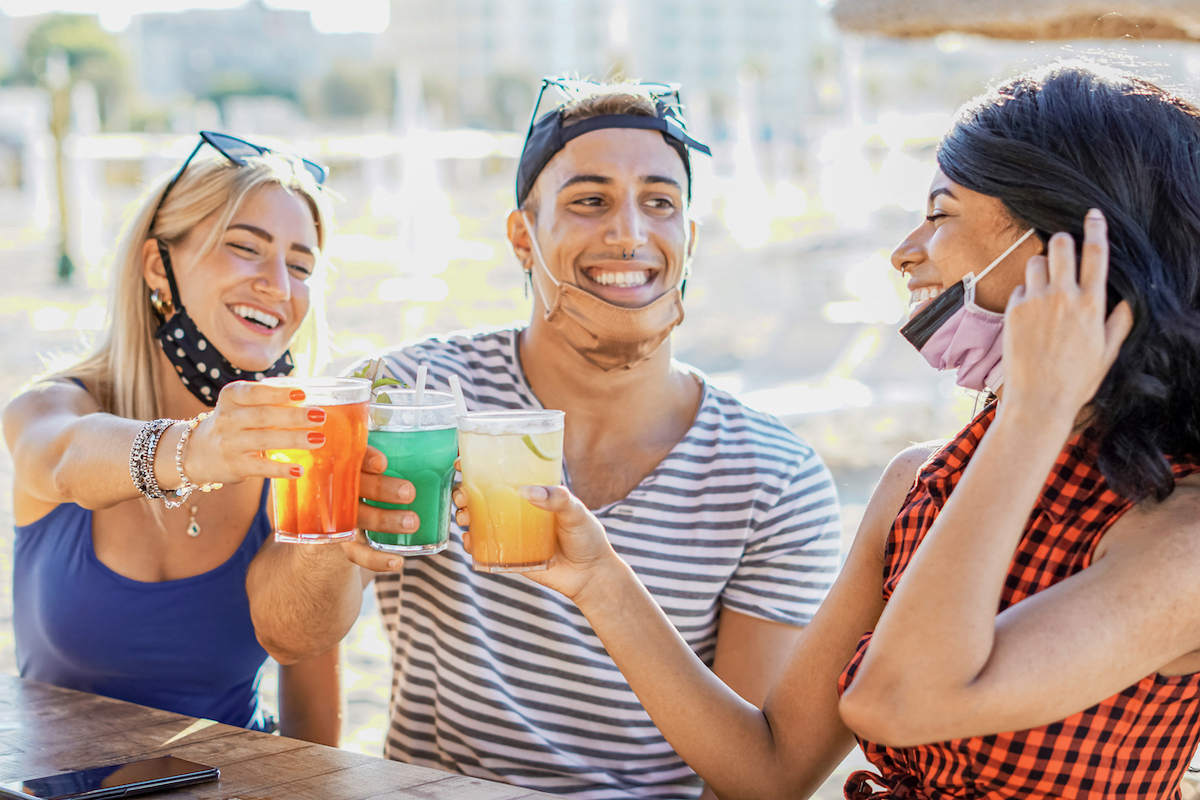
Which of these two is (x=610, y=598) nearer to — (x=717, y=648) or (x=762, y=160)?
(x=717, y=648)

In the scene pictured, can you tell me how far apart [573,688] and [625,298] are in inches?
40.1

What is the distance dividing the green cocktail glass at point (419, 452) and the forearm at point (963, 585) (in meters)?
0.85

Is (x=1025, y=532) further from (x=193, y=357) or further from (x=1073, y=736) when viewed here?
(x=193, y=357)

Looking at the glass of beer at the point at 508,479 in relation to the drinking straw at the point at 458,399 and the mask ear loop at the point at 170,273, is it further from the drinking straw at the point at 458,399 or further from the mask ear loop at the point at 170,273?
the mask ear loop at the point at 170,273

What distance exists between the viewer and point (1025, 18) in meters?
5.12

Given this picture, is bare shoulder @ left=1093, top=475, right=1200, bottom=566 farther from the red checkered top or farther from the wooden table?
the wooden table

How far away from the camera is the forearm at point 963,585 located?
162cm

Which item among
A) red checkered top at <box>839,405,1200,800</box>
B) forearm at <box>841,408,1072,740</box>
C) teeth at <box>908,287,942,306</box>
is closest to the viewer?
forearm at <box>841,408,1072,740</box>

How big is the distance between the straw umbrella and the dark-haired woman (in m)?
3.31

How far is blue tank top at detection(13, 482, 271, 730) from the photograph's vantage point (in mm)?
2650

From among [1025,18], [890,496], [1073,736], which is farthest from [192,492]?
[1025,18]

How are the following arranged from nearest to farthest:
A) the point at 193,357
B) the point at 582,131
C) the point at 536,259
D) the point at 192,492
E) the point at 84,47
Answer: the point at 192,492
the point at 193,357
the point at 582,131
the point at 536,259
the point at 84,47

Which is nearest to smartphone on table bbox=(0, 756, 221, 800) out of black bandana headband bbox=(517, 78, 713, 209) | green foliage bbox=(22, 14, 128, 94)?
black bandana headband bbox=(517, 78, 713, 209)

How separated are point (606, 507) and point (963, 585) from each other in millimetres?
1296
